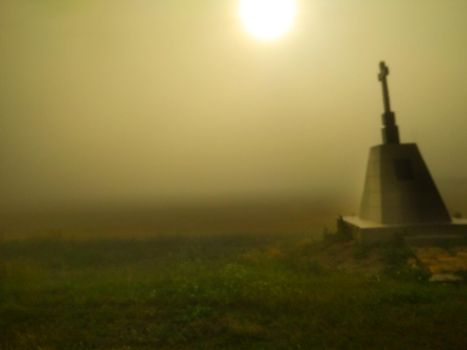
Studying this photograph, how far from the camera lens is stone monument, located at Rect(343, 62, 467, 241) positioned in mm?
14266

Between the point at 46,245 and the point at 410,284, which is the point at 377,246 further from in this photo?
the point at 46,245

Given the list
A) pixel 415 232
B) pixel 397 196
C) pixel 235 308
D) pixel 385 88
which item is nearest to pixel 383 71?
pixel 385 88

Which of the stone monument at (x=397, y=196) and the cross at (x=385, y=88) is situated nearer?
the stone monument at (x=397, y=196)

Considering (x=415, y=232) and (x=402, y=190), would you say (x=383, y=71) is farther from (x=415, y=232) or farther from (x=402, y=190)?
(x=415, y=232)

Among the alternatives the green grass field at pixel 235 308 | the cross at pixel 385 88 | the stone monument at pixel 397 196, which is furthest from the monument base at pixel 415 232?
the cross at pixel 385 88

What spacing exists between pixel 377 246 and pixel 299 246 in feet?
14.3

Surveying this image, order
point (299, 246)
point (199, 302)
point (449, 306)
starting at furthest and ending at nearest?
point (299, 246) < point (199, 302) < point (449, 306)

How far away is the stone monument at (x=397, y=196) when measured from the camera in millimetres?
14266

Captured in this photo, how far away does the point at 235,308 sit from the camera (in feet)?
27.3

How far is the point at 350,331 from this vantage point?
22.1 feet

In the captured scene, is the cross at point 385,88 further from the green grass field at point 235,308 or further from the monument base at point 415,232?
the green grass field at point 235,308

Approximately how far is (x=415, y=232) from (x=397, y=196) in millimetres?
1499

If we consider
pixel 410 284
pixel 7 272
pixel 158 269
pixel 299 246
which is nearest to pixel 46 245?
pixel 7 272

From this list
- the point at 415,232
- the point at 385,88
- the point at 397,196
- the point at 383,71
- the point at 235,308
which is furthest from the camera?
the point at 385,88
